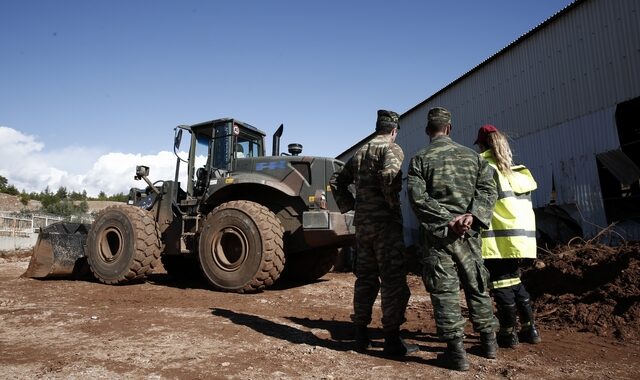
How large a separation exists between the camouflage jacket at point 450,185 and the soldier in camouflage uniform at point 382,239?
263 mm

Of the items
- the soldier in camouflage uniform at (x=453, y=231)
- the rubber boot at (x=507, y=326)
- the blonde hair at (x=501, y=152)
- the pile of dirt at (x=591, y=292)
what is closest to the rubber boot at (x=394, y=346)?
the soldier in camouflage uniform at (x=453, y=231)

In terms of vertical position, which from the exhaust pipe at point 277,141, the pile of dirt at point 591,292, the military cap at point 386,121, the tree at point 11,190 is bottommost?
the pile of dirt at point 591,292

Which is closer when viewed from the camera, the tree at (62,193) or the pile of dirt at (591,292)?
the pile of dirt at (591,292)

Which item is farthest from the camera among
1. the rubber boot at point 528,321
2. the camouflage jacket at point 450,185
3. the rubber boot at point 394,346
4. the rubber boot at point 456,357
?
the rubber boot at point 528,321

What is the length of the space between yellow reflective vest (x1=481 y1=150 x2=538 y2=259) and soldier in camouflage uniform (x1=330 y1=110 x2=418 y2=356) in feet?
2.31

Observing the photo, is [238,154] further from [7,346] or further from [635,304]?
[635,304]

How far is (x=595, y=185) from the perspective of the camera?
8.70m

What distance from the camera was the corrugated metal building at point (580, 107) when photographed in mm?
8258

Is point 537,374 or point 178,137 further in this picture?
point 178,137

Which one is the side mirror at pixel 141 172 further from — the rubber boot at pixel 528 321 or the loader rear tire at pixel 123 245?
the rubber boot at pixel 528 321

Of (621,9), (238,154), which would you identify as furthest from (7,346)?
(621,9)

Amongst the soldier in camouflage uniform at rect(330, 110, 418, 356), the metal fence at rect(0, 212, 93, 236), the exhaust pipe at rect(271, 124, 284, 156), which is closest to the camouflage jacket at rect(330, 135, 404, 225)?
the soldier in camouflage uniform at rect(330, 110, 418, 356)

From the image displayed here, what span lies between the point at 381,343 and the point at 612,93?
783 cm

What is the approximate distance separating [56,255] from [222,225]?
11.3 ft
